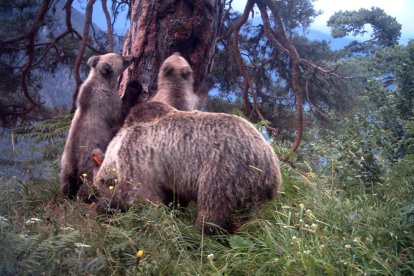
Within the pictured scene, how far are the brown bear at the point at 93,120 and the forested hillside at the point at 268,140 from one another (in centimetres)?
28

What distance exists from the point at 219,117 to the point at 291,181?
4.50ft

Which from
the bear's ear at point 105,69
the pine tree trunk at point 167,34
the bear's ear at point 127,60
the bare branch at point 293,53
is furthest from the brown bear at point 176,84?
the bare branch at point 293,53

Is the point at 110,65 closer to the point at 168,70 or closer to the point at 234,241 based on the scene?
the point at 168,70

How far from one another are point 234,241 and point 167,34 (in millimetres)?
2883

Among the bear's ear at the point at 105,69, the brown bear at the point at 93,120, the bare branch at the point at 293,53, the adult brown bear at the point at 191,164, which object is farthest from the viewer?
the bare branch at the point at 293,53

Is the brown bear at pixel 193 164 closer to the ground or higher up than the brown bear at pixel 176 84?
closer to the ground

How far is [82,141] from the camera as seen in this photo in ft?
16.5

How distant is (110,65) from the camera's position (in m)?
5.27

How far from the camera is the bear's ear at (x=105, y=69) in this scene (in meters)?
5.24

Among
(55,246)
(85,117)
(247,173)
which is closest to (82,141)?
(85,117)

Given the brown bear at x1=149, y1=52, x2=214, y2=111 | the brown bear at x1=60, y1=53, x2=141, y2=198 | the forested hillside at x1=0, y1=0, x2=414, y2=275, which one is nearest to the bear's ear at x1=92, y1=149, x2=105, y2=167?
the brown bear at x1=60, y1=53, x2=141, y2=198

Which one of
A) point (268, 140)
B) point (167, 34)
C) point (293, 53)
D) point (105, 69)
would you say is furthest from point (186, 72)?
point (293, 53)

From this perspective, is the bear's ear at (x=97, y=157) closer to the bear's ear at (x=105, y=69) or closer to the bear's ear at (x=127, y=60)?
the bear's ear at (x=105, y=69)

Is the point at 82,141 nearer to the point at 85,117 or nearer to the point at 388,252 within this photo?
the point at 85,117
